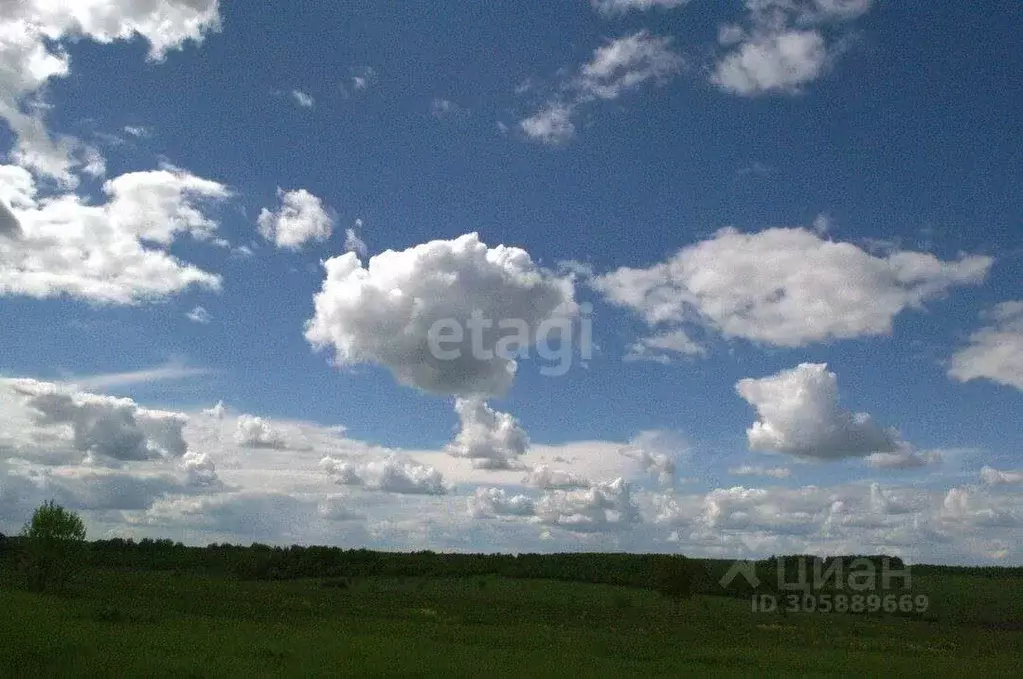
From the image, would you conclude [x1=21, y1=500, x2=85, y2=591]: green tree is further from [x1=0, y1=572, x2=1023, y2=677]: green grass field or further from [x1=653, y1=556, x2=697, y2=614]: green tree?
[x1=653, y1=556, x2=697, y2=614]: green tree

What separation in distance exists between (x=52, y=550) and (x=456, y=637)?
55.5 m

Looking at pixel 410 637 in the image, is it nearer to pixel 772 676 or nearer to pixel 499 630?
pixel 499 630

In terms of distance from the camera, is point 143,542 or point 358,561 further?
point 143,542

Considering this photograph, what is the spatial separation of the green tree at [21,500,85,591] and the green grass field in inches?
120

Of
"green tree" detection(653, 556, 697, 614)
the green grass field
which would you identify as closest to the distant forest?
"green tree" detection(653, 556, 697, 614)

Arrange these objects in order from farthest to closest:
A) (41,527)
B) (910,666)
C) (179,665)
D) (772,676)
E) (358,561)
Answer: (358,561) < (41,527) < (910,666) < (772,676) < (179,665)

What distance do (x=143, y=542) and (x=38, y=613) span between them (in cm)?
15757

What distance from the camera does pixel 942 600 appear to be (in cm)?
12319

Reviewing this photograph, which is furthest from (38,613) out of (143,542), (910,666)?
(143,542)

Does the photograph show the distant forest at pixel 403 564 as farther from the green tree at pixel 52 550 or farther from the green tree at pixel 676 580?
the green tree at pixel 52 550

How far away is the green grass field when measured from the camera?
117ft

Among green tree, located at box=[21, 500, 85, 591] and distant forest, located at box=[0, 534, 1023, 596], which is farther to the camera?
distant forest, located at box=[0, 534, 1023, 596]

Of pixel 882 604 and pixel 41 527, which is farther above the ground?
pixel 41 527

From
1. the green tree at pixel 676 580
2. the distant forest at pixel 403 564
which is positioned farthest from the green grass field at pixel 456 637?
the distant forest at pixel 403 564
